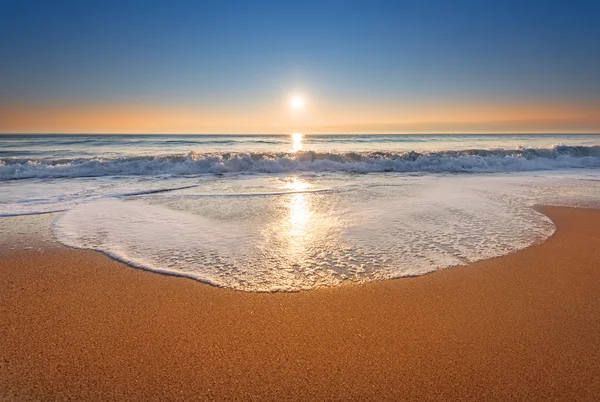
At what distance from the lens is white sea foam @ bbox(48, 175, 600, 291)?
364 cm

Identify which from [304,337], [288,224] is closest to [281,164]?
[288,224]

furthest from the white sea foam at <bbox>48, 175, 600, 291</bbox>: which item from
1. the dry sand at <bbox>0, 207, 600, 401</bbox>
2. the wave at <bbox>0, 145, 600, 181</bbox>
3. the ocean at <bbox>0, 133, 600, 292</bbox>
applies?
the wave at <bbox>0, 145, 600, 181</bbox>

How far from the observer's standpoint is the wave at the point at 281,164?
13489 millimetres

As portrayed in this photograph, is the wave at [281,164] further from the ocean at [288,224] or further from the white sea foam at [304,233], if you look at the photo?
the white sea foam at [304,233]

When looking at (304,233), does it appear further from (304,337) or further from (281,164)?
(281,164)

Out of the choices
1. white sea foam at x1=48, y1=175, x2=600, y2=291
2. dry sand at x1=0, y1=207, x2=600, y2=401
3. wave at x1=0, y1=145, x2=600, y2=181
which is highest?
wave at x1=0, y1=145, x2=600, y2=181

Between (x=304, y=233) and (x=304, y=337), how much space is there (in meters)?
2.46

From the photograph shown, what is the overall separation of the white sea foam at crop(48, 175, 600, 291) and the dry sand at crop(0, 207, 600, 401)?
315 mm

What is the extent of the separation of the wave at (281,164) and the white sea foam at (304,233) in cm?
684

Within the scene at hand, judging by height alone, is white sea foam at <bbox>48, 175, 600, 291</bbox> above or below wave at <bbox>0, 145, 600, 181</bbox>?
below

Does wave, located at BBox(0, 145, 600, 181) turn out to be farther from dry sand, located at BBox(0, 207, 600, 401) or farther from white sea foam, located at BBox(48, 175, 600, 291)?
dry sand, located at BBox(0, 207, 600, 401)

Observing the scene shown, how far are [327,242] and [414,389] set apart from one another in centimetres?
255

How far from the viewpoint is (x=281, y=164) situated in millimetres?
15141

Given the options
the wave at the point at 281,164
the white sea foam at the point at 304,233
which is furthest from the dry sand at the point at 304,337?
the wave at the point at 281,164
